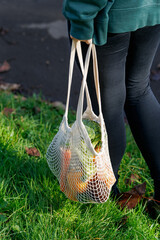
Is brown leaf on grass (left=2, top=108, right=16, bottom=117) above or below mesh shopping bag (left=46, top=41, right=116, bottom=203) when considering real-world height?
below

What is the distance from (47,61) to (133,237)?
2826 millimetres

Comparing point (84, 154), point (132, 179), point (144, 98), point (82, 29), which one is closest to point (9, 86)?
point (132, 179)

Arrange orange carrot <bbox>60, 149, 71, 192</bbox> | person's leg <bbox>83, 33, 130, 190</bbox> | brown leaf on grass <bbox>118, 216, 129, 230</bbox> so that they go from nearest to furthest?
person's leg <bbox>83, 33, 130, 190</bbox>, orange carrot <bbox>60, 149, 71, 192</bbox>, brown leaf on grass <bbox>118, 216, 129, 230</bbox>

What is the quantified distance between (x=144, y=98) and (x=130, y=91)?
8 cm

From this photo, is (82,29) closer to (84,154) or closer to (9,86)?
(84,154)

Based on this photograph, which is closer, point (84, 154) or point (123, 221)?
point (84, 154)

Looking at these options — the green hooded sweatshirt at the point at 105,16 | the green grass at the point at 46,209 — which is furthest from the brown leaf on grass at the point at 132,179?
the green hooded sweatshirt at the point at 105,16

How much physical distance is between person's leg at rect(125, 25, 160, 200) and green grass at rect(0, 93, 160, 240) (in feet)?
0.95

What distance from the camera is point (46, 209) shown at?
1.74 m

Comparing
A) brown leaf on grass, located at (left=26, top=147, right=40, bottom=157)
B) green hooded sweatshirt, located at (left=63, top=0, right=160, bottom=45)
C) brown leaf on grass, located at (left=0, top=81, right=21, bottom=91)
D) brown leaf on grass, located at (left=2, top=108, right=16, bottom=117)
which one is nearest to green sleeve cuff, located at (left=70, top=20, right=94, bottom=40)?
green hooded sweatshirt, located at (left=63, top=0, right=160, bottom=45)

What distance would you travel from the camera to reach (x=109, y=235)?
1637 millimetres

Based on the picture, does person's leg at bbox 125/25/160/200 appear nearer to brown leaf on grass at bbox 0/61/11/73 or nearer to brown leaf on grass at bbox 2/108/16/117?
brown leaf on grass at bbox 2/108/16/117

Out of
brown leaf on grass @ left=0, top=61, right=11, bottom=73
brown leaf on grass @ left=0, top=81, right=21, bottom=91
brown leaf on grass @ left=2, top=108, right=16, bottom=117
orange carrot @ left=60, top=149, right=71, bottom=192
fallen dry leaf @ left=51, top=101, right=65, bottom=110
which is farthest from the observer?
brown leaf on grass @ left=0, top=61, right=11, bottom=73

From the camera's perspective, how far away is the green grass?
1603 millimetres
